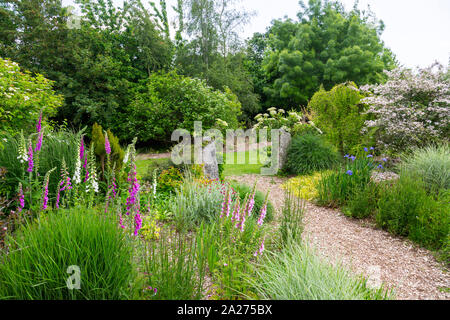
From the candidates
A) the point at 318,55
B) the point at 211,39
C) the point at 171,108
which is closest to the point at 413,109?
the point at 171,108

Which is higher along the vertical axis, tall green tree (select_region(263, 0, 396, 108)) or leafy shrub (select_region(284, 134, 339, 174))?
tall green tree (select_region(263, 0, 396, 108))

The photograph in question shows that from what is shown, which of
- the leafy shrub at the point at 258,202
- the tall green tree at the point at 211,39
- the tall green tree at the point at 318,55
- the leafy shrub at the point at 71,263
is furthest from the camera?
the tall green tree at the point at 318,55

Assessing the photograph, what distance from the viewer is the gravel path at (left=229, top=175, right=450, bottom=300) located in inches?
100

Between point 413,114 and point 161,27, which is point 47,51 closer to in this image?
point 161,27

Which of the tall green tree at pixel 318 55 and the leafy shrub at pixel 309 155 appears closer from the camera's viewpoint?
the leafy shrub at pixel 309 155

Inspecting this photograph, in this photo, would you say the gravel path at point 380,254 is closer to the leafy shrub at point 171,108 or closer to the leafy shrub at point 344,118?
the leafy shrub at point 344,118

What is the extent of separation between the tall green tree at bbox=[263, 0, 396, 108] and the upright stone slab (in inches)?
488

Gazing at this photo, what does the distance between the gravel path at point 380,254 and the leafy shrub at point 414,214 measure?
15cm

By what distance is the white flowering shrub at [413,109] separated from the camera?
6641 millimetres

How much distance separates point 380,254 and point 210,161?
3.49 m

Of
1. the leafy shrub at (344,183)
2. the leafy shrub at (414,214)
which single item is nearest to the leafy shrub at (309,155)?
the leafy shrub at (344,183)

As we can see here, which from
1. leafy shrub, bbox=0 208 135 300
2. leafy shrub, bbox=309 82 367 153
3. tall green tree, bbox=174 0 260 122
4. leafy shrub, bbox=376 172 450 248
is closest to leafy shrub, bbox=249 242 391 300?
leafy shrub, bbox=0 208 135 300

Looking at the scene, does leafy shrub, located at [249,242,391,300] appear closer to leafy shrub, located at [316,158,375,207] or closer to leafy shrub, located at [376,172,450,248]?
leafy shrub, located at [376,172,450,248]

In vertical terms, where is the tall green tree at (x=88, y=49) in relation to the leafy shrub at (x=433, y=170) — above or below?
above
